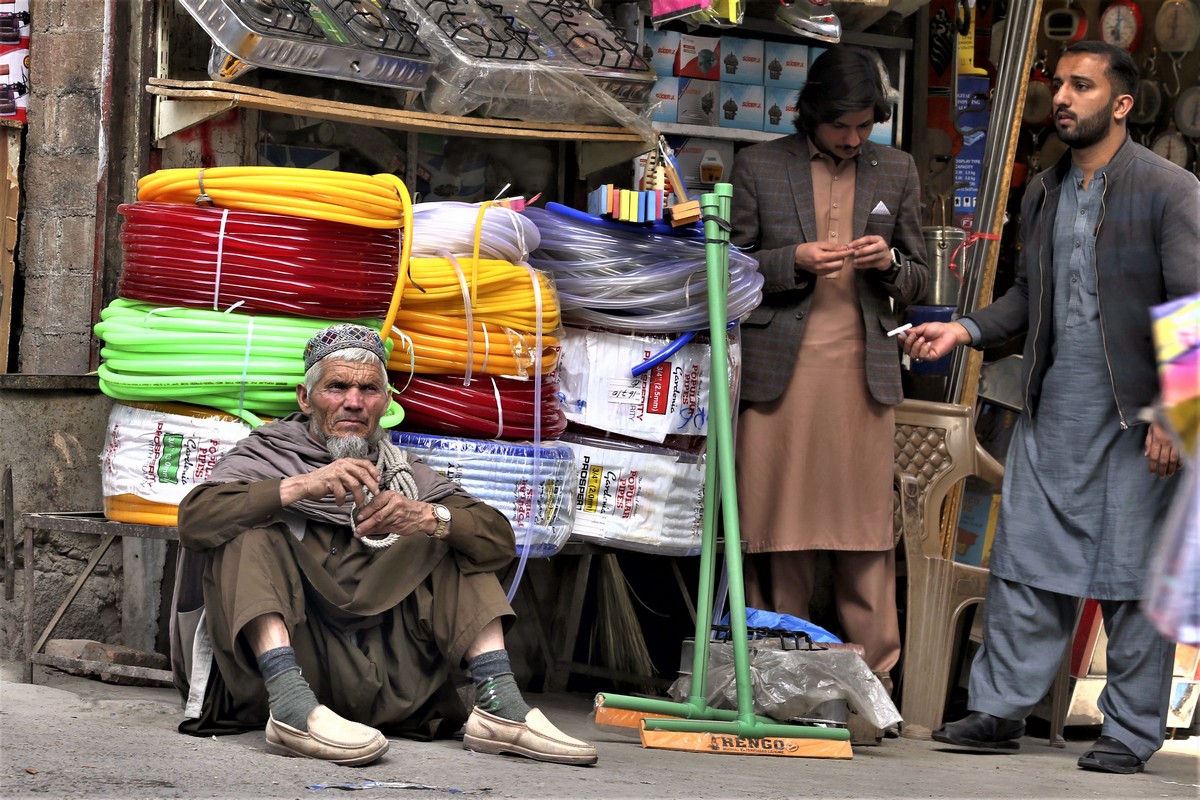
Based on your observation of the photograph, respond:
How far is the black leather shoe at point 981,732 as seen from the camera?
4.37m

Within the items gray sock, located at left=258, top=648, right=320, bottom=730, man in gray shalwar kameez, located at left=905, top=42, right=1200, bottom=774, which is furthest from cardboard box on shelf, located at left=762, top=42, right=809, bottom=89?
gray sock, located at left=258, top=648, right=320, bottom=730

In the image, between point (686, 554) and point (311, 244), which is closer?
point (311, 244)

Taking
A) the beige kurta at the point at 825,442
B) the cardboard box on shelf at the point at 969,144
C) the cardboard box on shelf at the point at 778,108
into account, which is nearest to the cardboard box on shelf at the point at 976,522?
the cardboard box on shelf at the point at 969,144

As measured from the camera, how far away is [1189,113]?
6250 millimetres

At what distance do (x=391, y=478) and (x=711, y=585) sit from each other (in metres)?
0.96

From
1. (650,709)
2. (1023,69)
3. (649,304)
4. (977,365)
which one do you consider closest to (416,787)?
(650,709)

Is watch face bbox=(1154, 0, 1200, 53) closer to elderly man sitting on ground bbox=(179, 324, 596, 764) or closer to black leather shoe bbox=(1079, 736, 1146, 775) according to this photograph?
black leather shoe bbox=(1079, 736, 1146, 775)

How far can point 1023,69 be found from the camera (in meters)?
5.53

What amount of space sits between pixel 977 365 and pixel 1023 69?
114 centimetres

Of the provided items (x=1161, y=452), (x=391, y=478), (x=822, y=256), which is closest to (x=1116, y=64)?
(x=822, y=256)

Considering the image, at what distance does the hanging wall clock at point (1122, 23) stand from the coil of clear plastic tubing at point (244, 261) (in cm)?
389

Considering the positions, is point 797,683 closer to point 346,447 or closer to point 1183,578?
point 346,447

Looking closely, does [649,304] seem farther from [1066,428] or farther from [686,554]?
[1066,428]

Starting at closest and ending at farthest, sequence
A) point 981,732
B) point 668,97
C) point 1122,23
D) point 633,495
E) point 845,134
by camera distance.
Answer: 1. point 981,732
2. point 633,495
3. point 845,134
4. point 668,97
5. point 1122,23
